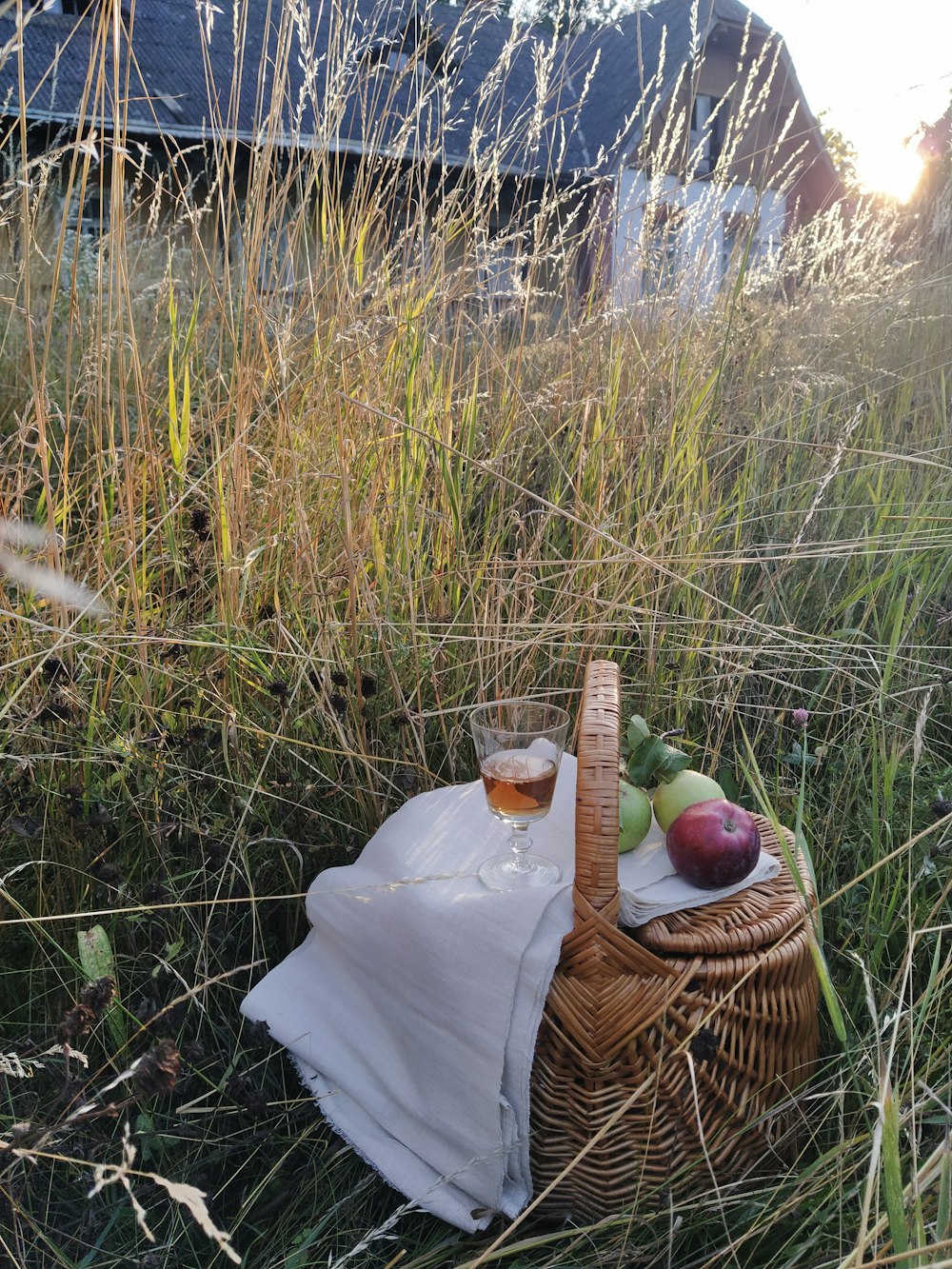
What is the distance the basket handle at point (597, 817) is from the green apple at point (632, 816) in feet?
0.73

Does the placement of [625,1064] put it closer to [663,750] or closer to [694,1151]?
[694,1151]

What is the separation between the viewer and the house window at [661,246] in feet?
7.54

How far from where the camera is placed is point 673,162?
9.10ft

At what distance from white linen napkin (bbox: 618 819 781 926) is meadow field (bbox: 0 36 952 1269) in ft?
0.43

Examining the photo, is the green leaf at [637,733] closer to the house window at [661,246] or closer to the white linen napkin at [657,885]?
the white linen napkin at [657,885]

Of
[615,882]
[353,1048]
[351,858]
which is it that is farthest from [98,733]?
[615,882]

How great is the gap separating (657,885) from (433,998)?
1.18 feet

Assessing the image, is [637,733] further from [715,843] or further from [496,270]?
[496,270]

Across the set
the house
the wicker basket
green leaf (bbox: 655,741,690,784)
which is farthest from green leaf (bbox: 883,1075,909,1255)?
the house

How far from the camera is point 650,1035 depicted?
4.17 ft

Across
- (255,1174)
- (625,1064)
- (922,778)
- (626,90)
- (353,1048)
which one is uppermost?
(626,90)

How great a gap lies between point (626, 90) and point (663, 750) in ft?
63.8

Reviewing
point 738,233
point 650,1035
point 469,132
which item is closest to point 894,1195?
point 650,1035

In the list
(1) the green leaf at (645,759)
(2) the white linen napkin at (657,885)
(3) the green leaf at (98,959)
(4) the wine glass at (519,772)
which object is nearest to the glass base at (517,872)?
(4) the wine glass at (519,772)
